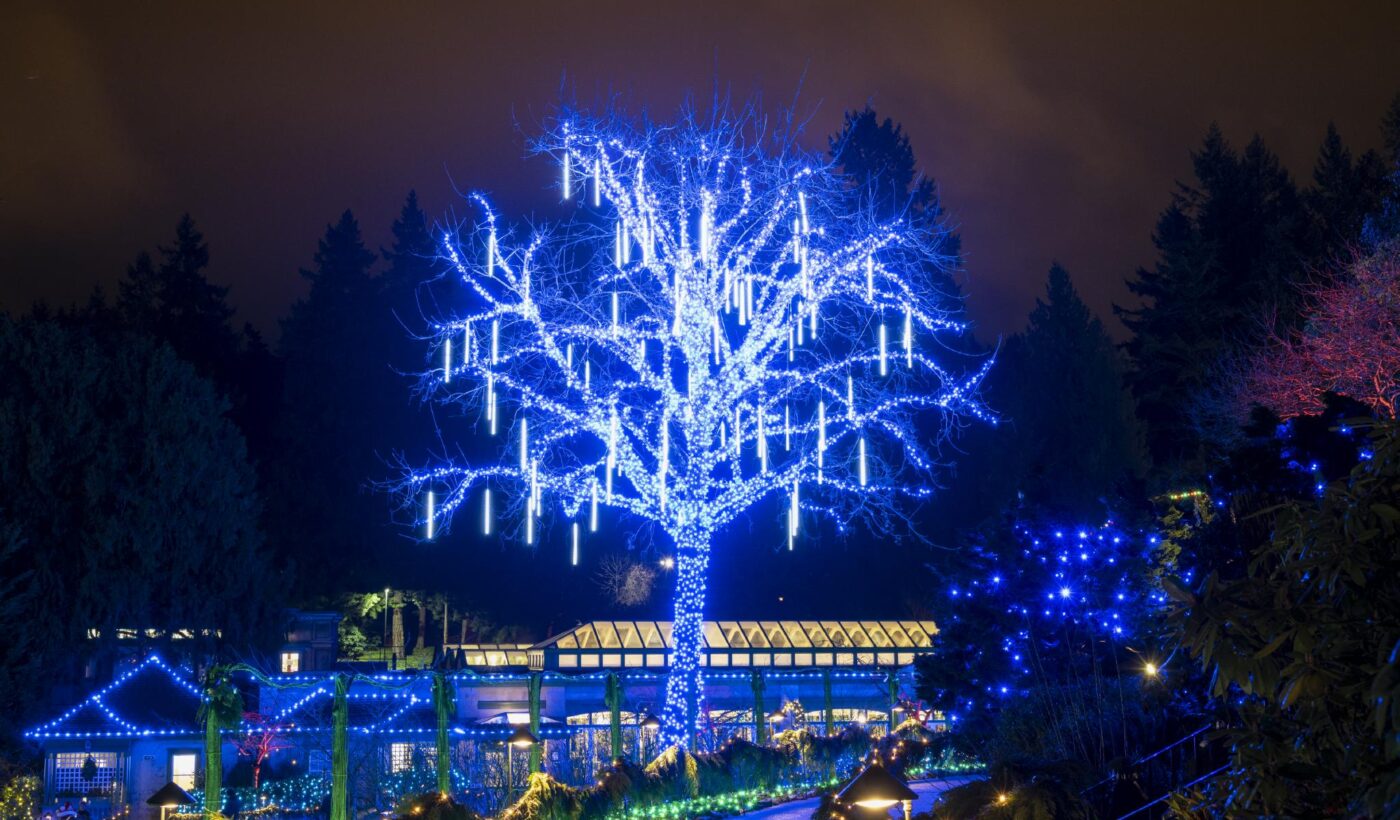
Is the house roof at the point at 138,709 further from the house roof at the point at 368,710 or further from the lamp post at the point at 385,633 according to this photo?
the lamp post at the point at 385,633

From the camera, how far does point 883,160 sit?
145ft

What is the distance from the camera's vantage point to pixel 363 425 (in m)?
45.2

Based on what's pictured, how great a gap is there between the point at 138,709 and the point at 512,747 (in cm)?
1237

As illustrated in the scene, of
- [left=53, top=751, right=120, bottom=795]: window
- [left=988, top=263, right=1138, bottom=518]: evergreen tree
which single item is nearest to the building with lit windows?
[left=53, top=751, right=120, bottom=795]: window

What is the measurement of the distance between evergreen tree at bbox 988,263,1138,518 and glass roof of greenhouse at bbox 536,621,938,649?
37.7ft

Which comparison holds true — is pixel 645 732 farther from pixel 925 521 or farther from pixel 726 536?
pixel 925 521

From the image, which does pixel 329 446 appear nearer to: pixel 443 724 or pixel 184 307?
pixel 184 307

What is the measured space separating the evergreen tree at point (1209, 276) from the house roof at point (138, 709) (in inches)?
1093

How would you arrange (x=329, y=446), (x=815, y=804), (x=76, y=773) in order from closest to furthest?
(x=815, y=804) → (x=76, y=773) → (x=329, y=446)

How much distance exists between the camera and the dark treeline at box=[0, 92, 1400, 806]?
104 feet

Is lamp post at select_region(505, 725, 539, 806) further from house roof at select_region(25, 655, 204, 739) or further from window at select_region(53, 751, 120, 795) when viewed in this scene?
window at select_region(53, 751, 120, 795)

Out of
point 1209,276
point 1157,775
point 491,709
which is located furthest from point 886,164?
point 1157,775

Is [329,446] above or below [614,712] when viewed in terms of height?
above

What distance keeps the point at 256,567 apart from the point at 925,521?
22744 mm
